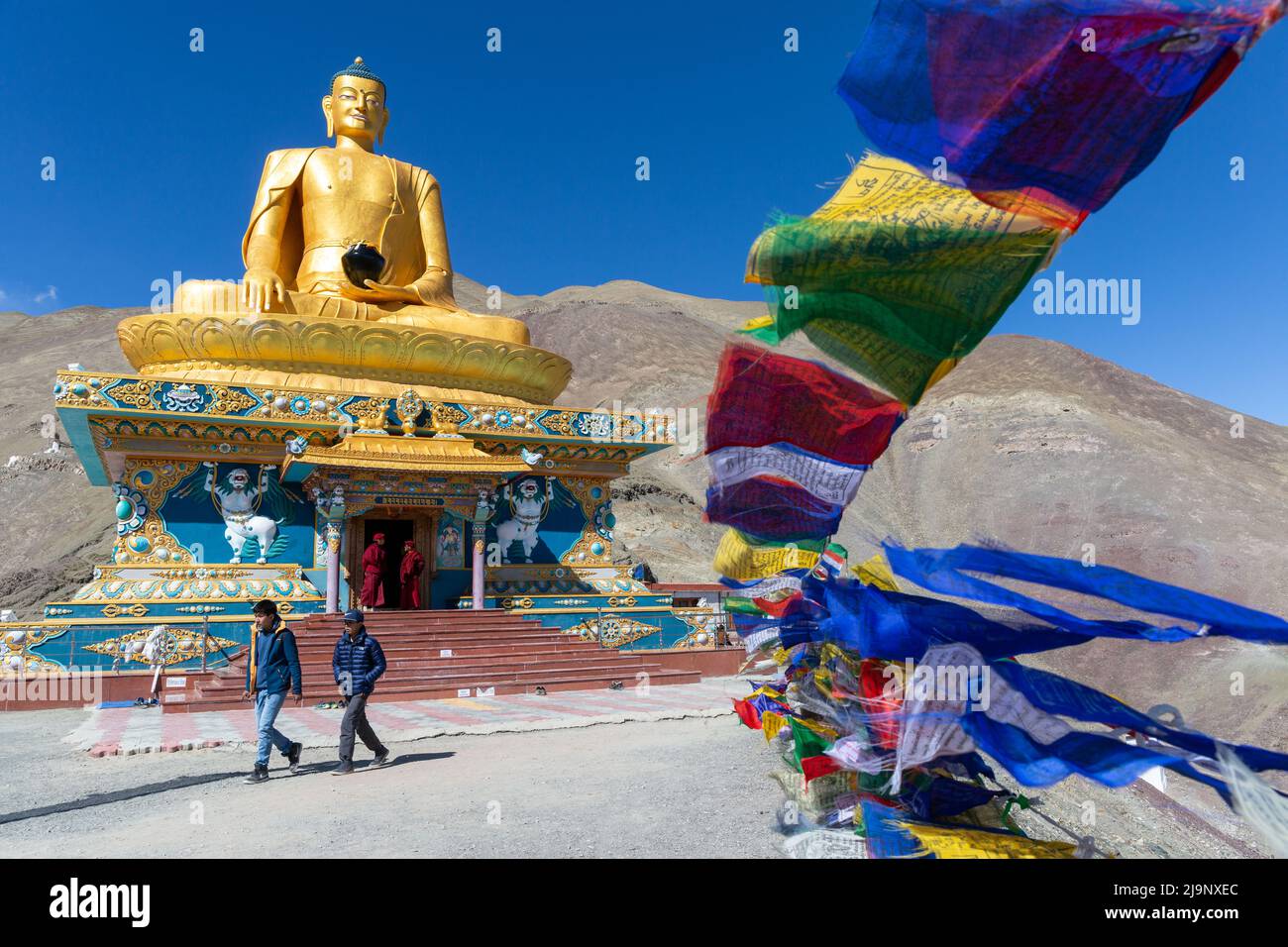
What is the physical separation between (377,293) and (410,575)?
226 inches

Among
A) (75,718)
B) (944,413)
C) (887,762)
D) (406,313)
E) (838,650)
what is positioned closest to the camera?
(887,762)

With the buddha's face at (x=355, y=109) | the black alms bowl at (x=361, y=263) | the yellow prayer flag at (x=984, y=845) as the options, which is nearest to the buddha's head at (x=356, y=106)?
Answer: the buddha's face at (x=355, y=109)

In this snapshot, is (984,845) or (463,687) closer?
(984,845)

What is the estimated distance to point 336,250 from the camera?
709 inches

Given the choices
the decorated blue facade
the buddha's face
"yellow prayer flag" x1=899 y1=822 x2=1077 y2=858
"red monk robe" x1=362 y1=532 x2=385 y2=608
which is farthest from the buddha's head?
"yellow prayer flag" x1=899 y1=822 x2=1077 y2=858

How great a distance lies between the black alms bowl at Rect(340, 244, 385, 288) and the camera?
17.6 m

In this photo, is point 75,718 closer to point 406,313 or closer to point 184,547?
point 184,547

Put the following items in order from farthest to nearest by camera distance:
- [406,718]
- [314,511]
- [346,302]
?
1. [346,302]
2. [314,511]
3. [406,718]

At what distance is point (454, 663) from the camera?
13.0m

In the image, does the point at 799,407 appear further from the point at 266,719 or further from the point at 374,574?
the point at 374,574

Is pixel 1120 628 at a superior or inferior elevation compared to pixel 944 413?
inferior

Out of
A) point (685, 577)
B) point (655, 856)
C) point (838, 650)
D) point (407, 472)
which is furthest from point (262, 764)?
point (685, 577)

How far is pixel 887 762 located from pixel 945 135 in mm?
2591

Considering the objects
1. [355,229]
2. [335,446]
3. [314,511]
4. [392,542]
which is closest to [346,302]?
[355,229]
